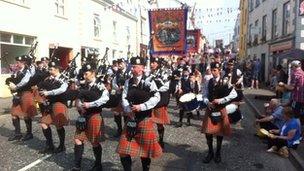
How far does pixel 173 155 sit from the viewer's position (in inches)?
308

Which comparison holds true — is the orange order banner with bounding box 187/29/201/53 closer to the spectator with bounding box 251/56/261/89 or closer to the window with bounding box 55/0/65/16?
the spectator with bounding box 251/56/261/89

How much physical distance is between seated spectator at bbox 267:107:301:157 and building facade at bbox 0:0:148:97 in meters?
8.05

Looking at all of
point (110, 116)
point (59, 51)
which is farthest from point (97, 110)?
point (59, 51)

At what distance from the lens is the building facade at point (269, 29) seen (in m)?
20.4

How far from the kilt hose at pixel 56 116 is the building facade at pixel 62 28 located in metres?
7.87

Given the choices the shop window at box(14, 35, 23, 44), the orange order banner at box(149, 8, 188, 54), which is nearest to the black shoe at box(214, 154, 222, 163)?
the orange order banner at box(149, 8, 188, 54)

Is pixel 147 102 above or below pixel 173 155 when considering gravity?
above

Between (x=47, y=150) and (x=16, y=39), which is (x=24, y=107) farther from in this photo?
(x=16, y=39)

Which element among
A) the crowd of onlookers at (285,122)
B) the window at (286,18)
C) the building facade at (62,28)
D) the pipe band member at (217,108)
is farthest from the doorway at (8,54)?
the window at (286,18)

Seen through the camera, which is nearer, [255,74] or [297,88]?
[297,88]

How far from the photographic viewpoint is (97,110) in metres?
6.51

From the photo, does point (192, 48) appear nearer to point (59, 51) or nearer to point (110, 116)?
point (59, 51)

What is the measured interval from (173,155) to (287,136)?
2201mm

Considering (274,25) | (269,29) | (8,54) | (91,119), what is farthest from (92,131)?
(269,29)
